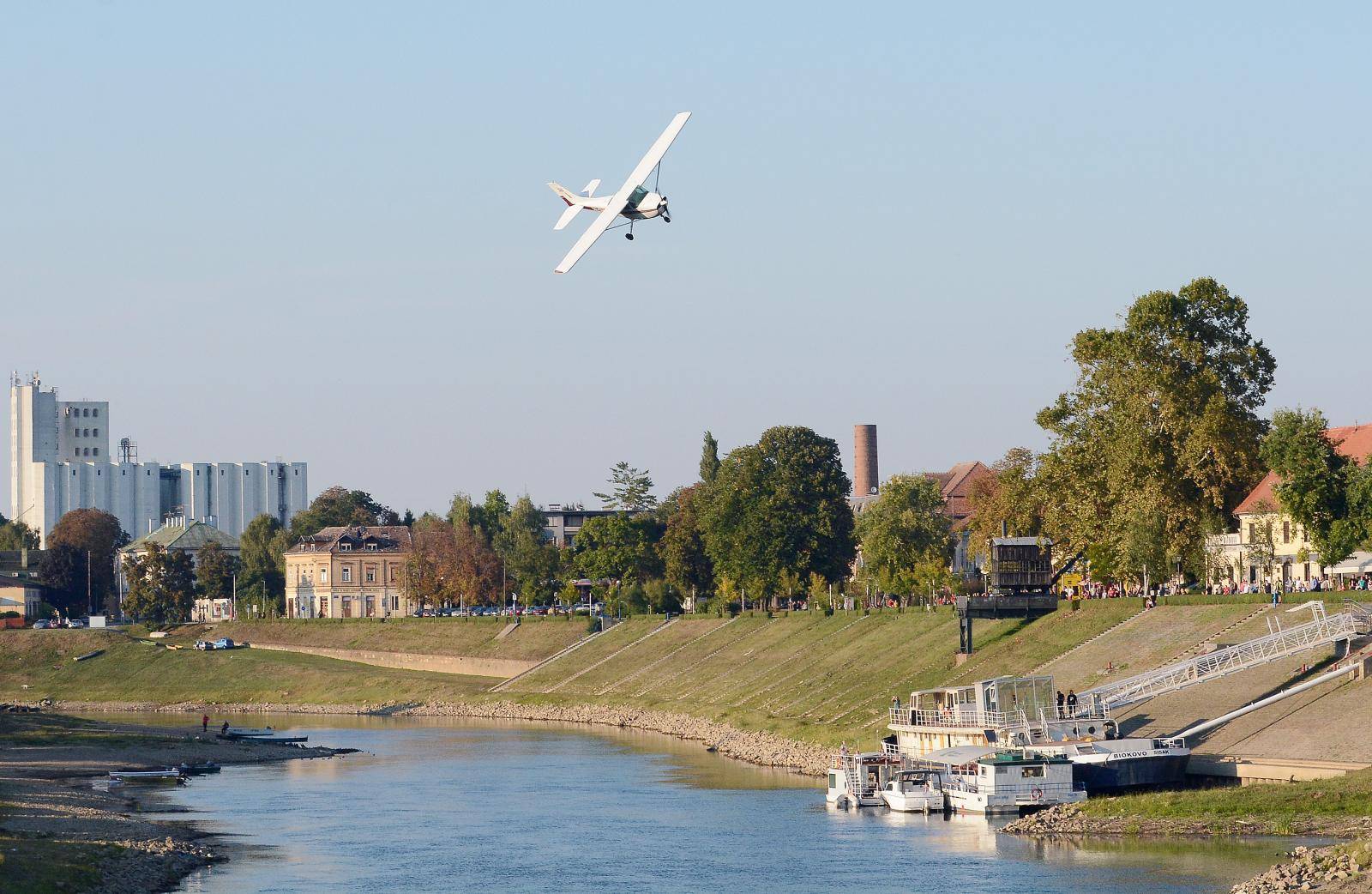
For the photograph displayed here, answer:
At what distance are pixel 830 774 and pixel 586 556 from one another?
11581 centimetres

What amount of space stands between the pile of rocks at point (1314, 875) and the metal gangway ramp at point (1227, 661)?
28169 mm

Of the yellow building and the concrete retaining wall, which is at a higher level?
the yellow building

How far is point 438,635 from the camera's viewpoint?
181 metres

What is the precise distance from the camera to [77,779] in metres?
93.2

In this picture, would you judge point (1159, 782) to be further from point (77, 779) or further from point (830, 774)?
point (77, 779)

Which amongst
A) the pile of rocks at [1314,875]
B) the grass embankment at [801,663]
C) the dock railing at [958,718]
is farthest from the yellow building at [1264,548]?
the pile of rocks at [1314,875]

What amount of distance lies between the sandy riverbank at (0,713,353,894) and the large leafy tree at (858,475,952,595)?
50072mm

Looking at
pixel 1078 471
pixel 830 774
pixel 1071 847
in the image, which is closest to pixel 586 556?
pixel 1078 471

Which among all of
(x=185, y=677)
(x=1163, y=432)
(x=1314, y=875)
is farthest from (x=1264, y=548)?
(x=185, y=677)

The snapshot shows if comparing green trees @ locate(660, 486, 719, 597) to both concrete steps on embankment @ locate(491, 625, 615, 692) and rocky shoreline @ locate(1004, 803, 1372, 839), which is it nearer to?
concrete steps on embankment @ locate(491, 625, 615, 692)

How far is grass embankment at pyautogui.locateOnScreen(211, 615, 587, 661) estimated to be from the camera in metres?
169

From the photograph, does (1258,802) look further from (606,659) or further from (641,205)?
(606,659)

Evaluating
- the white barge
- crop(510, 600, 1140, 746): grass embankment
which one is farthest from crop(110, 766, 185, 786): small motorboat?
the white barge

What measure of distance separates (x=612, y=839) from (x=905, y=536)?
272 feet
